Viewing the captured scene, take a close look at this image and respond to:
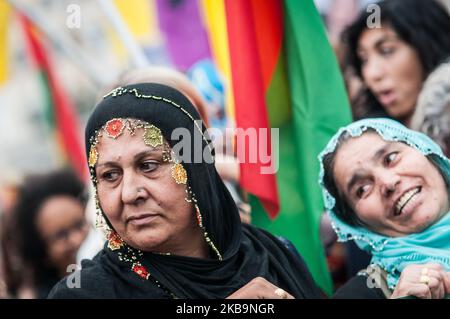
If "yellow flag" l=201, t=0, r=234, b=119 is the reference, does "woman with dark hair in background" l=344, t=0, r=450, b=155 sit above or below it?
below

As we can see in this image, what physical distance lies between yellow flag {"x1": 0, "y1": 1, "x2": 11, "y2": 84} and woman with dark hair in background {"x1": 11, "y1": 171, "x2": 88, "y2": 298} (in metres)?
0.75

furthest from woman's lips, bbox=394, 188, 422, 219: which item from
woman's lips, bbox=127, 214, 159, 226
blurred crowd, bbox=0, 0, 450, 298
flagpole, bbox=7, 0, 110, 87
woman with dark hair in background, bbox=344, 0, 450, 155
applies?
flagpole, bbox=7, 0, 110, 87

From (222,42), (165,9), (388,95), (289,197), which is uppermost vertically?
(165,9)

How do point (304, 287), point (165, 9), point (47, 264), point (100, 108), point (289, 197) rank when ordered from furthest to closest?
point (165, 9)
point (47, 264)
point (289, 197)
point (304, 287)
point (100, 108)

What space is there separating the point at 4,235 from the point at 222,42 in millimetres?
1476

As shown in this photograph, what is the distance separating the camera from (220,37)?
461 cm

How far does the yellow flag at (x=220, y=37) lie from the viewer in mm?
4359

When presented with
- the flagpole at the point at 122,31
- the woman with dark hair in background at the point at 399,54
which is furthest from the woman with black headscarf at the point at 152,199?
the flagpole at the point at 122,31

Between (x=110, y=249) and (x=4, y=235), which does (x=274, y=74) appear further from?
(x=4, y=235)

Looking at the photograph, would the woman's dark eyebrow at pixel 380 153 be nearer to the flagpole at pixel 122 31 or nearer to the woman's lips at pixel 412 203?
the woman's lips at pixel 412 203

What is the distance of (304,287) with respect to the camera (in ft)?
10.9

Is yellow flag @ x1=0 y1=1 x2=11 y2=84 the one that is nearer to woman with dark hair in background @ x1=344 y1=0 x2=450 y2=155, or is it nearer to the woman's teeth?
woman with dark hair in background @ x1=344 y1=0 x2=450 y2=155

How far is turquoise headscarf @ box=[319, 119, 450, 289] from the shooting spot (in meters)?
3.31
